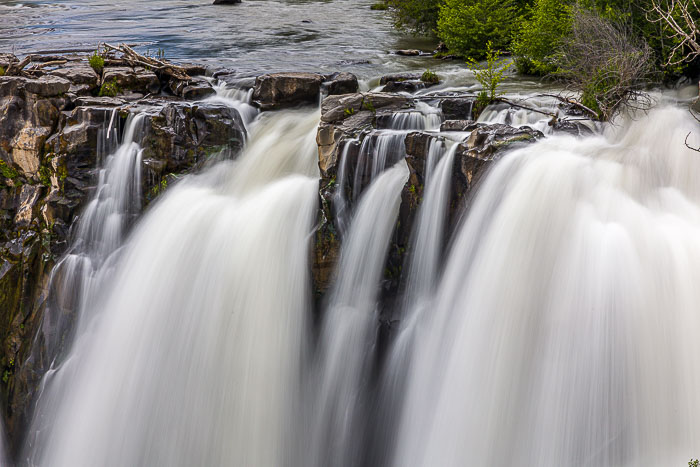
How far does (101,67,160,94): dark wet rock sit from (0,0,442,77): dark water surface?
2.53 metres

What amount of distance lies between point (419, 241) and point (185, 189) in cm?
356

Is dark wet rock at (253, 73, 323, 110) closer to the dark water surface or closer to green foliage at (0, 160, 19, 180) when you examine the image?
the dark water surface

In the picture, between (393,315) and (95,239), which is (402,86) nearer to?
(393,315)

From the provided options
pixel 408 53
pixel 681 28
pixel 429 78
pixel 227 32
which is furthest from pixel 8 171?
pixel 227 32

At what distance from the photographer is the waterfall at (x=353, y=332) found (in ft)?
21.4

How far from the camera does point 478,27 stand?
14320 millimetres

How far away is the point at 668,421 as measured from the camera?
4750 millimetres

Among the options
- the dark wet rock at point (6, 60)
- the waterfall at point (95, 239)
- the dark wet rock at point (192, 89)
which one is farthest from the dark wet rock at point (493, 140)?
the dark wet rock at point (6, 60)

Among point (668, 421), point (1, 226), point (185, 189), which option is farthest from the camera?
point (1, 226)

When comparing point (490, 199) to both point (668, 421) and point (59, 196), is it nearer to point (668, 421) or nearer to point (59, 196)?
point (668, 421)

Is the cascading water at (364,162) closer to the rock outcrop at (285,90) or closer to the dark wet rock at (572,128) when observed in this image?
the dark wet rock at (572,128)

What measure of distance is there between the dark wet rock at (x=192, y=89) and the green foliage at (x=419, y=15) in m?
9.83

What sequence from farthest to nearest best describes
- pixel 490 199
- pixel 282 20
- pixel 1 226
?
1. pixel 282 20
2. pixel 1 226
3. pixel 490 199

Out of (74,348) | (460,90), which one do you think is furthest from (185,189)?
(460,90)
